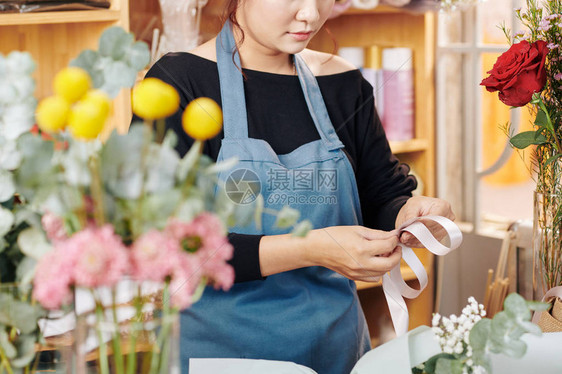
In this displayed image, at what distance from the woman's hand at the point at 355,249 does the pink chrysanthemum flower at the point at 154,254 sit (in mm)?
309

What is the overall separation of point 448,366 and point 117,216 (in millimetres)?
304

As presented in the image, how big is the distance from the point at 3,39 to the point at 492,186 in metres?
1.20

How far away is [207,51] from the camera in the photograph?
810 mm

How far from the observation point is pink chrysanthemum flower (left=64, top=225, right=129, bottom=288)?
408 millimetres

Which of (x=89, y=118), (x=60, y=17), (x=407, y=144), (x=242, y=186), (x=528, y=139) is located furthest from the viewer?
(x=407, y=144)

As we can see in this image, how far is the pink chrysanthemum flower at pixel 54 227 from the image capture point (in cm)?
44

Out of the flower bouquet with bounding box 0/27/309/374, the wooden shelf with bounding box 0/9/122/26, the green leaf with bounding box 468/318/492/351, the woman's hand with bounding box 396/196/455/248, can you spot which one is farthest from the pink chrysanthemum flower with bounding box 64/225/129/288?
the wooden shelf with bounding box 0/9/122/26

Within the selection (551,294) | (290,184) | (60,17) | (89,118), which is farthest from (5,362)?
(60,17)

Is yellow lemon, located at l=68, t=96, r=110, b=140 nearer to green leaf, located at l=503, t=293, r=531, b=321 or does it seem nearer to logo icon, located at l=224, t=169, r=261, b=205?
logo icon, located at l=224, t=169, r=261, b=205

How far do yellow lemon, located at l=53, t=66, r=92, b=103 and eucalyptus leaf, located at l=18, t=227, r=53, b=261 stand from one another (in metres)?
0.10

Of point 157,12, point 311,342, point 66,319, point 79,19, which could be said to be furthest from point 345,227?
point 79,19

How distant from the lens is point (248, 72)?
0.79 meters

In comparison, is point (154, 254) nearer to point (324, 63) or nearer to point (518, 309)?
point (518, 309)

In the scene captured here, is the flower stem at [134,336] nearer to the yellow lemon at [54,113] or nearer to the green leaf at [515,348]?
the yellow lemon at [54,113]
